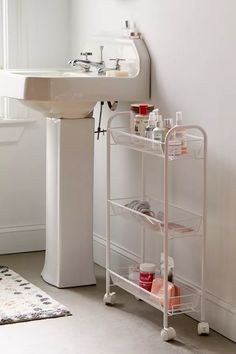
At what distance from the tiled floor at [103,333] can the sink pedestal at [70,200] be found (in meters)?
0.18

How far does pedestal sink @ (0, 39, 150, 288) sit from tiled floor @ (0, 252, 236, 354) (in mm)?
216

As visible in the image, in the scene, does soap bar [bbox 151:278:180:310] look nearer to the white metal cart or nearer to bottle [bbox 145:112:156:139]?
the white metal cart

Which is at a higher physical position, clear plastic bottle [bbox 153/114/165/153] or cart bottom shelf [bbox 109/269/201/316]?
clear plastic bottle [bbox 153/114/165/153]

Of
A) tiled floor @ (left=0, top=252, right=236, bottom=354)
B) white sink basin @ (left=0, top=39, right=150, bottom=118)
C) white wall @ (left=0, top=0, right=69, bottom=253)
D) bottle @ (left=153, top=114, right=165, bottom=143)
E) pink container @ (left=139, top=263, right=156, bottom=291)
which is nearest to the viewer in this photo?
tiled floor @ (left=0, top=252, right=236, bottom=354)

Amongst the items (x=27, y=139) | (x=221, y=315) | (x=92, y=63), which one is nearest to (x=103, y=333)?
(x=221, y=315)

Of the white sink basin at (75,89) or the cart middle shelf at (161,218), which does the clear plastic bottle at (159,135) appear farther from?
the white sink basin at (75,89)

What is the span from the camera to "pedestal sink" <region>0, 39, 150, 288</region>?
3979 mm

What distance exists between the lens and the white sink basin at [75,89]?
12.8 ft

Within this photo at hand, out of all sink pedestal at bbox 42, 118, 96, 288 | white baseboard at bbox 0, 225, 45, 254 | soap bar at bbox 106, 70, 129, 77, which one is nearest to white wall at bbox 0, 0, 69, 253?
white baseboard at bbox 0, 225, 45, 254

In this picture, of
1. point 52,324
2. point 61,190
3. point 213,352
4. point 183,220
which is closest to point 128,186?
point 61,190

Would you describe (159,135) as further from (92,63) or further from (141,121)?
(92,63)

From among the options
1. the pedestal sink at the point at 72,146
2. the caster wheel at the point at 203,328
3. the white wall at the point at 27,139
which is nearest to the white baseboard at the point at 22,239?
the white wall at the point at 27,139

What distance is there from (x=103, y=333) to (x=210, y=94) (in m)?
1.16

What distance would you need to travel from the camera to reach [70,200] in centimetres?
423
